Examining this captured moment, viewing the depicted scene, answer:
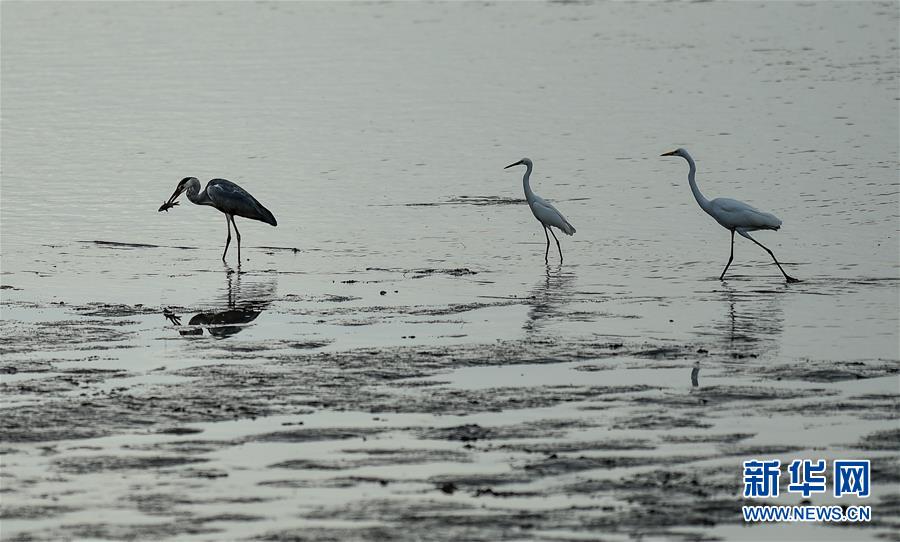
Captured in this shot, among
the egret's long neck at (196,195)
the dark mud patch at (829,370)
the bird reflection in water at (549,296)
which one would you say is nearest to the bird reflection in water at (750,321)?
the dark mud patch at (829,370)

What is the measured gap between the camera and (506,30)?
47.5m

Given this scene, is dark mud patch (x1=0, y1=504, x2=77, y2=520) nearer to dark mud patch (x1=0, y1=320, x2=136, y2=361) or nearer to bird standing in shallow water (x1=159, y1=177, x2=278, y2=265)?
dark mud patch (x1=0, y1=320, x2=136, y2=361)

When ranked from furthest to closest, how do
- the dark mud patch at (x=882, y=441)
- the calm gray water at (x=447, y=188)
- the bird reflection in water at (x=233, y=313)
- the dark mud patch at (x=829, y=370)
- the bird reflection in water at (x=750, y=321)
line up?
the bird reflection in water at (x=233, y=313)
the calm gray water at (x=447, y=188)
the bird reflection in water at (x=750, y=321)
the dark mud patch at (x=829, y=370)
the dark mud patch at (x=882, y=441)

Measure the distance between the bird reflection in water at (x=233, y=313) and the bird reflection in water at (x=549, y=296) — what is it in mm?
2527

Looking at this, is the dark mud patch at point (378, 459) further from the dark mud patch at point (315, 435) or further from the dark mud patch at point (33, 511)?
the dark mud patch at point (33, 511)

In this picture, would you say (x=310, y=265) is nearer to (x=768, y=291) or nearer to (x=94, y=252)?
(x=94, y=252)

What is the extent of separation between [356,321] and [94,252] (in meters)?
6.11

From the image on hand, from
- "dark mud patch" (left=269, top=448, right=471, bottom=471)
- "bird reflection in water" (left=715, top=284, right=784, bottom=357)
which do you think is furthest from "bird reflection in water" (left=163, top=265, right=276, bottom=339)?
"dark mud patch" (left=269, top=448, right=471, bottom=471)

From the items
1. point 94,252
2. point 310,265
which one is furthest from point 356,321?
point 94,252

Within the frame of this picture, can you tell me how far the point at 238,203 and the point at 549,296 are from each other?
564cm

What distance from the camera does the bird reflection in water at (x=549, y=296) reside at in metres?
14.4

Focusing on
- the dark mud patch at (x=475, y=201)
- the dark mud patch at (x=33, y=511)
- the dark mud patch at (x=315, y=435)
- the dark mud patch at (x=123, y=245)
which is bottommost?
the dark mud patch at (x=33, y=511)

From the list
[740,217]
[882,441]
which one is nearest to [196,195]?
[740,217]

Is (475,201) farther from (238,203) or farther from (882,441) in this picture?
(882,441)
